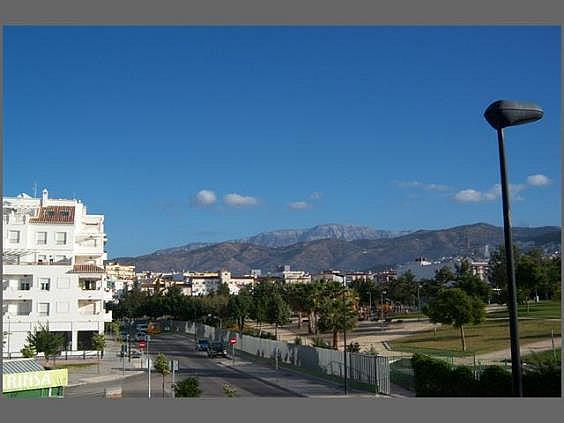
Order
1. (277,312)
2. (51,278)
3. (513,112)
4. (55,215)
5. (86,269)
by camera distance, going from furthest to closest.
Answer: (277,312), (55,215), (86,269), (51,278), (513,112)

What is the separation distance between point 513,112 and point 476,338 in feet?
121

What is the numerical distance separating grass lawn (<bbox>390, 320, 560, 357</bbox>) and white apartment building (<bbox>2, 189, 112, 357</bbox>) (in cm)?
1958

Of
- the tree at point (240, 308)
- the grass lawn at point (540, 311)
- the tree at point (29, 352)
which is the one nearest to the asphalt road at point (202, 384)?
the tree at point (29, 352)

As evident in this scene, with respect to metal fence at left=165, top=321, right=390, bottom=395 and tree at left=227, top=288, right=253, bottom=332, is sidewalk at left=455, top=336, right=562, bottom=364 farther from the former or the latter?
tree at left=227, top=288, right=253, bottom=332

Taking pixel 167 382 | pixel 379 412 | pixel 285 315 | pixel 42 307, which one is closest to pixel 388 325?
pixel 285 315

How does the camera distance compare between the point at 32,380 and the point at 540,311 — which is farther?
the point at 540,311

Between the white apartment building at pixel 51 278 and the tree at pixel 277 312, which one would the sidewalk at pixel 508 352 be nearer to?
the white apartment building at pixel 51 278

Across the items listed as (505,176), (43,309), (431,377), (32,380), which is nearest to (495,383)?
(431,377)

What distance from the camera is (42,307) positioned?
43781mm

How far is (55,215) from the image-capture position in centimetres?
4834

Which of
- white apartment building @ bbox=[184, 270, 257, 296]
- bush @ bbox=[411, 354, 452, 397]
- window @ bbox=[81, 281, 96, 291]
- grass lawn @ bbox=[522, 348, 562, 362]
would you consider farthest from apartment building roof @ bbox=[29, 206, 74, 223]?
white apartment building @ bbox=[184, 270, 257, 296]

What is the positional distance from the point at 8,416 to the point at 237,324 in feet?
184

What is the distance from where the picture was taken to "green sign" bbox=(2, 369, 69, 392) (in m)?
16.8

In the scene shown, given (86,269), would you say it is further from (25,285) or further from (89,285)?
(25,285)
